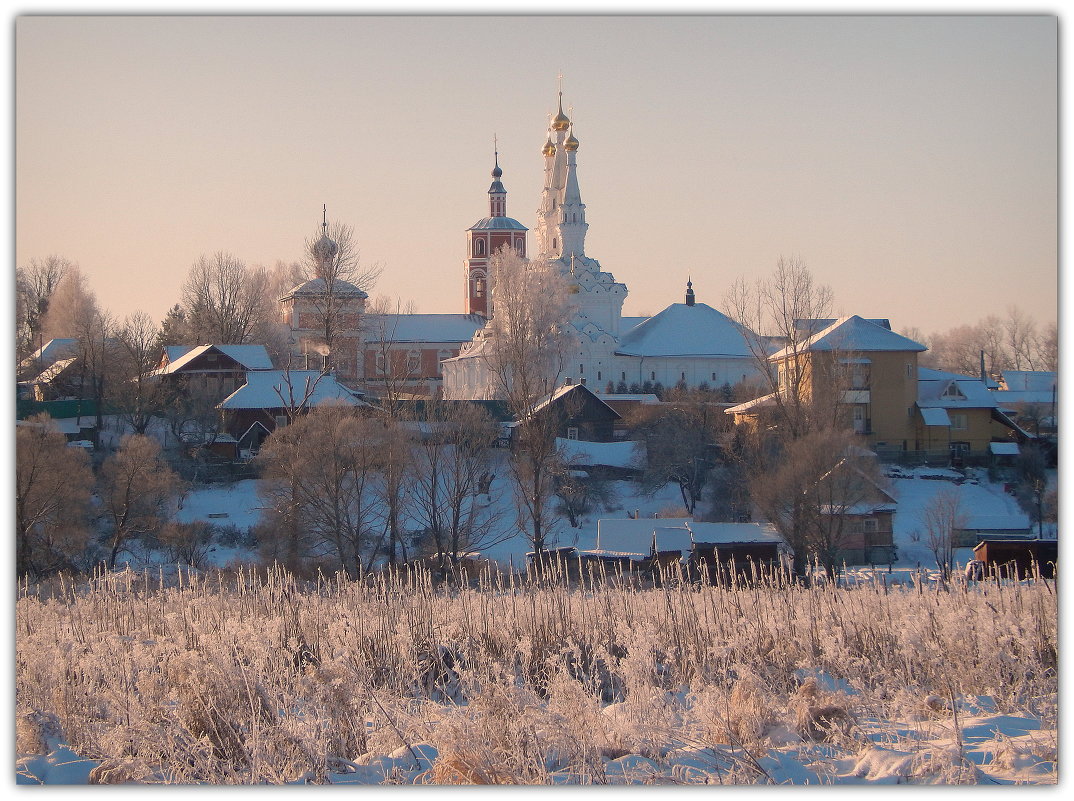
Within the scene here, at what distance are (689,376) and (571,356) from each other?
5904mm

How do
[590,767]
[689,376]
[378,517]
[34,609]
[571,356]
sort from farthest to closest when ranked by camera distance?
[689,376], [571,356], [378,517], [34,609], [590,767]

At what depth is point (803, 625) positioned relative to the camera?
24.4 ft

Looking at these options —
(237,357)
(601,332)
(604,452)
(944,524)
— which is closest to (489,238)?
(601,332)

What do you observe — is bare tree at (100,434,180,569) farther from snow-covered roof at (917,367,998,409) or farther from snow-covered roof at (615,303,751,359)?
snow-covered roof at (615,303,751,359)

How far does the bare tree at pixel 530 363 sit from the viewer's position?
79.4ft

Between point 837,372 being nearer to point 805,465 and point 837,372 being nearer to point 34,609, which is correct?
point 805,465

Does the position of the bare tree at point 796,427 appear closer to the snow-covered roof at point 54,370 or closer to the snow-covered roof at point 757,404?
the snow-covered roof at point 757,404

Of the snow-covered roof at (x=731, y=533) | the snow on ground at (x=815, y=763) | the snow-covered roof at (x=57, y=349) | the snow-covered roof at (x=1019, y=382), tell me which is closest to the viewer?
the snow on ground at (x=815, y=763)

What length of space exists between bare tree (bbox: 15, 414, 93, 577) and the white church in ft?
79.6

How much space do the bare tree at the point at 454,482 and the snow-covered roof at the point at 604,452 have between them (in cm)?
280

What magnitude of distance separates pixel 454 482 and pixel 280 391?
29.1 feet

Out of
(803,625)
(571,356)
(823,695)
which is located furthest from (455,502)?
(571,356)

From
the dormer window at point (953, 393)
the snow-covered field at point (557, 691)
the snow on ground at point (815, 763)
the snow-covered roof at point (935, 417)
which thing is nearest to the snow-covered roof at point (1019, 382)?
the dormer window at point (953, 393)

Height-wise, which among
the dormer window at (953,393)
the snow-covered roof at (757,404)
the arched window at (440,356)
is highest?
the arched window at (440,356)
